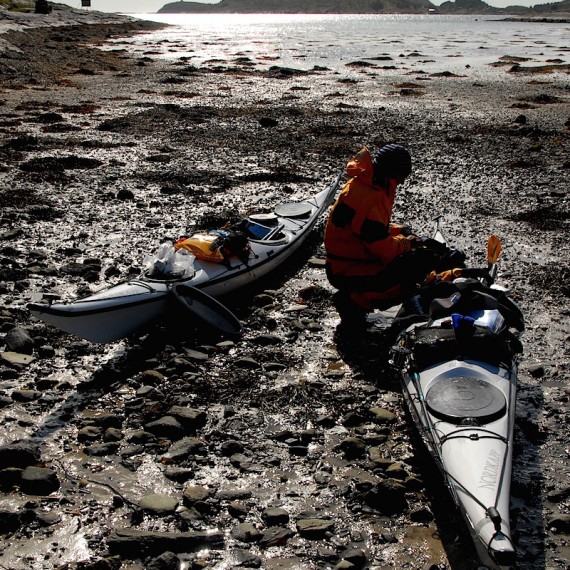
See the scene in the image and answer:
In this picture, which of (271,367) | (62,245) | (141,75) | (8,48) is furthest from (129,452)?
(8,48)

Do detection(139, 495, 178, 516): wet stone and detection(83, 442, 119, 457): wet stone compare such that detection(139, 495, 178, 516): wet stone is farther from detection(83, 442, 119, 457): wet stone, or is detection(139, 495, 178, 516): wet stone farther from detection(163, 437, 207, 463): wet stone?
detection(83, 442, 119, 457): wet stone

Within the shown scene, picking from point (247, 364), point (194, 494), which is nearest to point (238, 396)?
point (247, 364)

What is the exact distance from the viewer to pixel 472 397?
453 cm

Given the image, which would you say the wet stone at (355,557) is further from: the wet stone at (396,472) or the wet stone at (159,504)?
the wet stone at (159,504)

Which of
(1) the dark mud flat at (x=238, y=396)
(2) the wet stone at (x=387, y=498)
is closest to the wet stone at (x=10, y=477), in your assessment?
(1) the dark mud flat at (x=238, y=396)

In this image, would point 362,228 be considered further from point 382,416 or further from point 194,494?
point 194,494

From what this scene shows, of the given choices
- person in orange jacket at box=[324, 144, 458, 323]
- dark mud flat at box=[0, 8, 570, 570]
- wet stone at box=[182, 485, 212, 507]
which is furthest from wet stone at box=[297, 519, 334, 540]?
person in orange jacket at box=[324, 144, 458, 323]

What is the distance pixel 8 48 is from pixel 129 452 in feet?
96.3

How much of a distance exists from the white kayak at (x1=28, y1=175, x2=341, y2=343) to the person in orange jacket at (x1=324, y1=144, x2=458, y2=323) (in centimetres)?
117

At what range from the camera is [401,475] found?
450 cm

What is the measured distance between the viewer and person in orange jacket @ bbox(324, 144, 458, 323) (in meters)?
6.25

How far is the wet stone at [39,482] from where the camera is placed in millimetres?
4219

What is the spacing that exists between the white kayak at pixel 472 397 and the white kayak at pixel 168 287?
2.26 metres

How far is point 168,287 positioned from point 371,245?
197 centimetres
